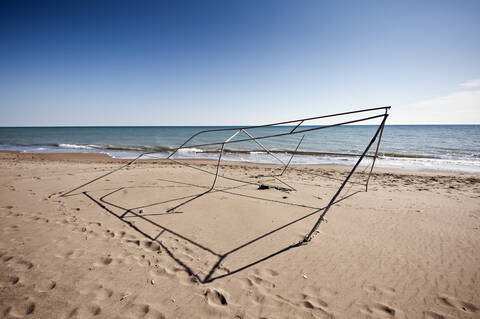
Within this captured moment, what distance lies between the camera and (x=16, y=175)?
778 cm

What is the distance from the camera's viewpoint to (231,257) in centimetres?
339

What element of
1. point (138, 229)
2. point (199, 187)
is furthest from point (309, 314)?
point (199, 187)

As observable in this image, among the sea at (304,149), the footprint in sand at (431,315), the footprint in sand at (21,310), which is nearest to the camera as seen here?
A: the footprint in sand at (21,310)

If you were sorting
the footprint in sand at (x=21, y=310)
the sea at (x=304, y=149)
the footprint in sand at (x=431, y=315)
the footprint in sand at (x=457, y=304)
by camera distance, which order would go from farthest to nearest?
the sea at (x=304, y=149) < the footprint in sand at (x=457, y=304) < the footprint in sand at (x=431, y=315) < the footprint in sand at (x=21, y=310)

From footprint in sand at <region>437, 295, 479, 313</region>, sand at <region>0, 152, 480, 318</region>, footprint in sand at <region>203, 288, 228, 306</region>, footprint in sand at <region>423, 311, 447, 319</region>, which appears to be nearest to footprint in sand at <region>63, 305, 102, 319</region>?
sand at <region>0, 152, 480, 318</region>

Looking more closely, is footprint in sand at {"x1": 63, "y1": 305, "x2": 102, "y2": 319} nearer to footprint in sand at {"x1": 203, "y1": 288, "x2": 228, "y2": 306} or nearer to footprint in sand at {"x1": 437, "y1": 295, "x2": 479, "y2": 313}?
footprint in sand at {"x1": 203, "y1": 288, "x2": 228, "y2": 306}

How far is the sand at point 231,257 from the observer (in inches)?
97.5

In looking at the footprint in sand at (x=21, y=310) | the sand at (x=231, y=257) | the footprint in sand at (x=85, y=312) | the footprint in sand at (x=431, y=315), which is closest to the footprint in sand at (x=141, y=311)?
the sand at (x=231, y=257)

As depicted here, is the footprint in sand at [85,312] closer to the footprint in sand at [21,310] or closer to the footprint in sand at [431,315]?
the footprint in sand at [21,310]

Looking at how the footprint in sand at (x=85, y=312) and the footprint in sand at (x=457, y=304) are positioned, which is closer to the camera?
the footprint in sand at (x=85, y=312)

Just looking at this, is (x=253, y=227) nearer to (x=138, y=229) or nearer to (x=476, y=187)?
(x=138, y=229)

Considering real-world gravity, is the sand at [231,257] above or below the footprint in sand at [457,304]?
above

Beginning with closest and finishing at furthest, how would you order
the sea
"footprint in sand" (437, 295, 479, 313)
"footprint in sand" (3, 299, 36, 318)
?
"footprint in sand" (3, 299, 36, 318) → "footprint in sand" (437, 295, 479, 313) → the sea

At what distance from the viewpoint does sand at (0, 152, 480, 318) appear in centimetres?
248
